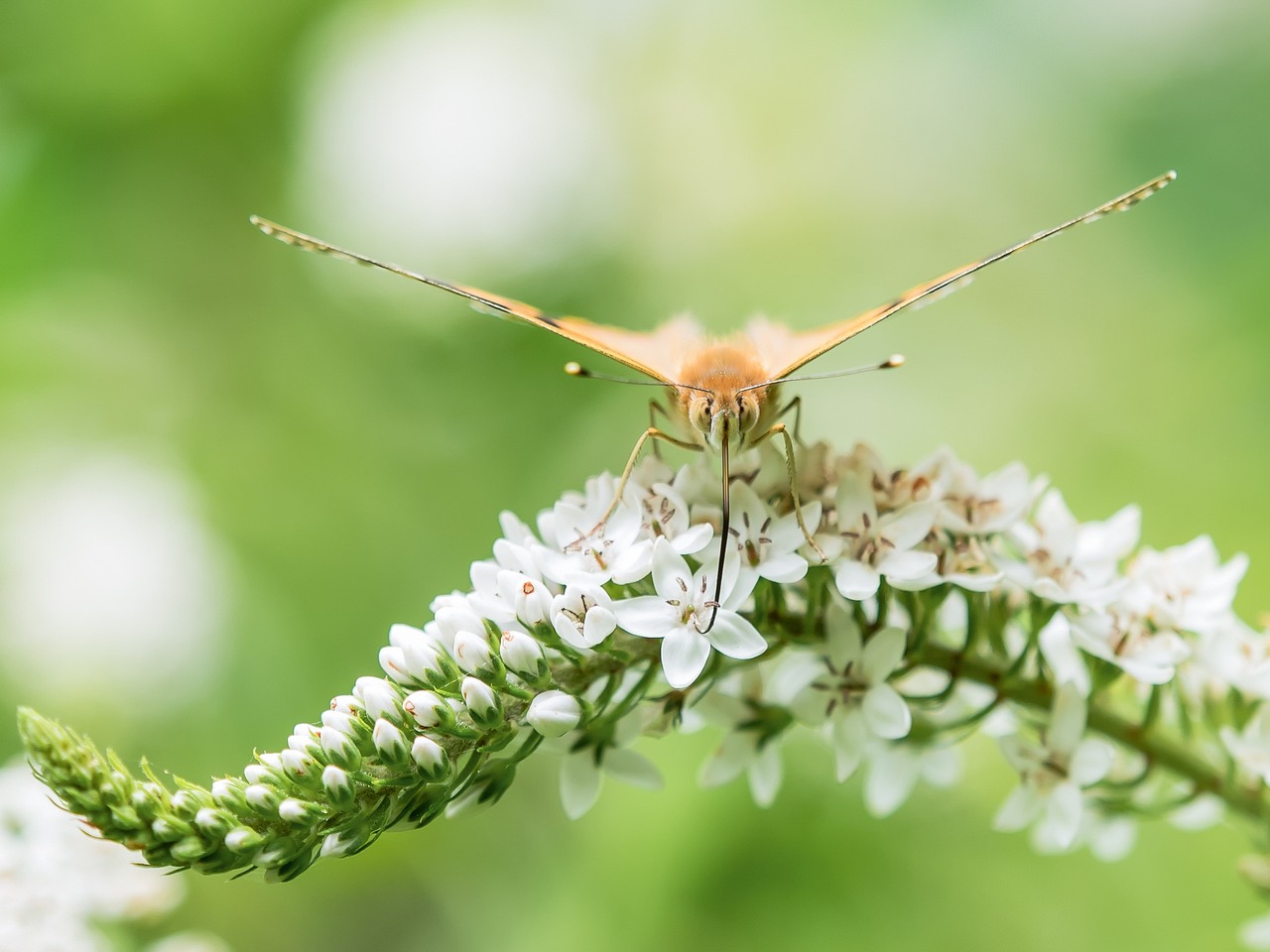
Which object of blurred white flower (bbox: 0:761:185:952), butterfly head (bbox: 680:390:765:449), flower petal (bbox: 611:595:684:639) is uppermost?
butterfly head (bbox: 680:390:765:449)

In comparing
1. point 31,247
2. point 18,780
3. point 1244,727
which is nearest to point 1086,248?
point 1244,727

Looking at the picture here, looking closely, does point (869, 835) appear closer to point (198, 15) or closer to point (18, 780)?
point (18, 780)

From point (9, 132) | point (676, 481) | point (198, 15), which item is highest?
point (198, 15)

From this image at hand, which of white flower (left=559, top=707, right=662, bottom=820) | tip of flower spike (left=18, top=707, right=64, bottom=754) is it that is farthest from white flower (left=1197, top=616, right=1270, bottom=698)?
tip of flower spike (left=18, top=707, right=64, bottom=754)

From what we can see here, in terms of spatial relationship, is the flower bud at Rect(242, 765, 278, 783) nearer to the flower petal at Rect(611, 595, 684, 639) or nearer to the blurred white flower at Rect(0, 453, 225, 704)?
the flower petal at Rect(611, 595, 684, 639)

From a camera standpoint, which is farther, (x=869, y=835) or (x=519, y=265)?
(x=519, y=265)

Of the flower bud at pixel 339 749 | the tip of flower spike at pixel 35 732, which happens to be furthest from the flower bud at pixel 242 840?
the tip of flower spike at pixel 35 732

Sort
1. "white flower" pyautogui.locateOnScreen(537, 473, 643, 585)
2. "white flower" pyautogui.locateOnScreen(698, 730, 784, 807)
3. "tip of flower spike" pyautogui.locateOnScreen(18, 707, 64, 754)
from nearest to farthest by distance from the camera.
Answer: "tip of flower spike" pyautogui.locateOnScreen(18, 707, 64, 754)
"white flower" pyautogui.locateOnScreen(537, 473, 643, 585)
"white flower" pyautogui.locateOnScreen(698, 730, 784, 807)
